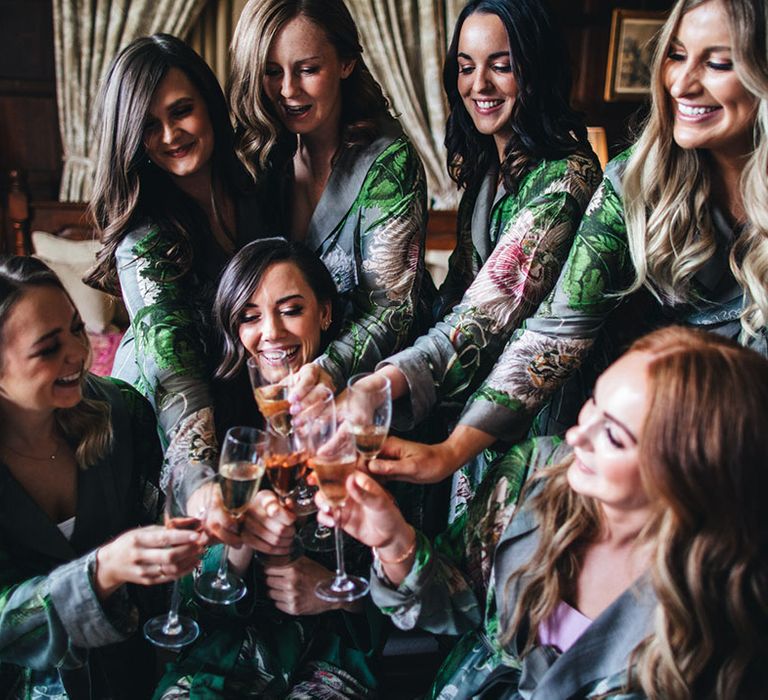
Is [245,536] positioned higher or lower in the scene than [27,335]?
lower

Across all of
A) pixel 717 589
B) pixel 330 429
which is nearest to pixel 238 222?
pixel 330 429

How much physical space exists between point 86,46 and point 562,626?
13.9 ft

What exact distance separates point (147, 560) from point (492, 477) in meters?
0.65

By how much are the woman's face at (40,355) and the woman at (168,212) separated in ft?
0.83

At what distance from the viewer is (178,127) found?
200 cm

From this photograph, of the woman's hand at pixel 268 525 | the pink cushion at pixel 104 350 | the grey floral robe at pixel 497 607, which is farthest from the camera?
the pink cushion at pixel 104 350

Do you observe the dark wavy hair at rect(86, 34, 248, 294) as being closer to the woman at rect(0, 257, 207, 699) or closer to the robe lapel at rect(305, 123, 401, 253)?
the robe lapel at rect(305, 123, 401, 253)

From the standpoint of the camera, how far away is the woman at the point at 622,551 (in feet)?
4.08

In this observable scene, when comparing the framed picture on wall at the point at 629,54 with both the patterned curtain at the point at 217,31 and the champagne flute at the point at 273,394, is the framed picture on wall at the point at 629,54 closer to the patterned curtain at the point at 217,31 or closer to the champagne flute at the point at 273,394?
the patterned curtain at the point at 217,31

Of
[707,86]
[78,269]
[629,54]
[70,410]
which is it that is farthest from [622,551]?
[629,54]

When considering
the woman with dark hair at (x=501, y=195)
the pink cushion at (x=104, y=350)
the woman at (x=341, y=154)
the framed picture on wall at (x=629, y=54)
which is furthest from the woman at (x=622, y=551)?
the framed picture on wall at (x=629, y=54)

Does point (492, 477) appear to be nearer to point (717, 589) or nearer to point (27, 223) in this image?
point (717, 589)

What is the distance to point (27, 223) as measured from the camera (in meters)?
4.73

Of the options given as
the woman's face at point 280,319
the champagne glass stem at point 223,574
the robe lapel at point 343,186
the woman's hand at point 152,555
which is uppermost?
the robe lapel at point 343,186
